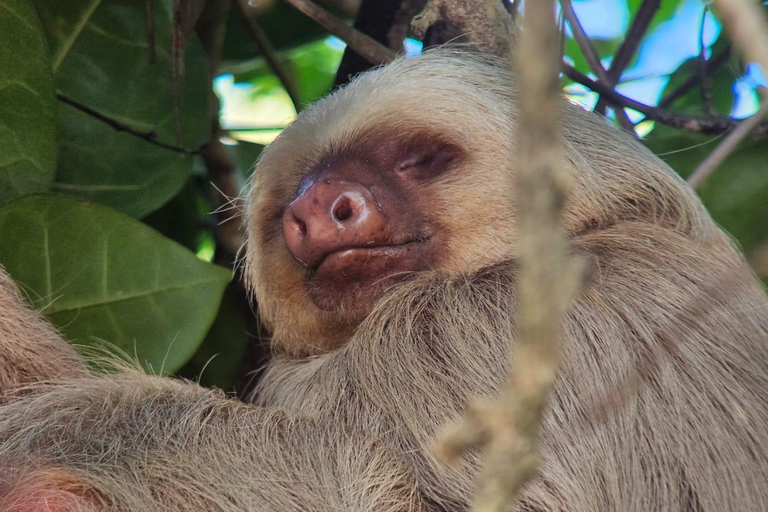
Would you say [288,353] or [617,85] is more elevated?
[617,85]

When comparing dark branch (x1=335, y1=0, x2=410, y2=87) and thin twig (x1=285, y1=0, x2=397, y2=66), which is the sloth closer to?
thin twig (x1=285, y1=0, x2=397, y2=66)

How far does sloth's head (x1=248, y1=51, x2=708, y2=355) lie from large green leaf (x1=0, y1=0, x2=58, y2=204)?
815 mm

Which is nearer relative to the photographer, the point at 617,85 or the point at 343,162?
the point at 343,162

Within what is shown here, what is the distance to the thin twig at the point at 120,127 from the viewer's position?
3053 mm

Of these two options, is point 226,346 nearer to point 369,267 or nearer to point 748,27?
point 369,267

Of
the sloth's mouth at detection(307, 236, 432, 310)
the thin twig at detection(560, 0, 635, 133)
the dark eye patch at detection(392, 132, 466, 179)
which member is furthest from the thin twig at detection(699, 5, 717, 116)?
the sloth's mouth at detection(307, 236, 432, 310)

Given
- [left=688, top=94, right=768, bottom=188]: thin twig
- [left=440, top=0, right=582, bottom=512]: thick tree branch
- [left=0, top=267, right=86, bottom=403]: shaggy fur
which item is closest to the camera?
[left=440, top=0, right=582, bottom=512]: thick tree branch

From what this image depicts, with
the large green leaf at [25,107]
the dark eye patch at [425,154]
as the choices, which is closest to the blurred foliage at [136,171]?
the large green leaf at [25,107]

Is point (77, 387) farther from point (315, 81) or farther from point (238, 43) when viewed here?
point (315, 81)

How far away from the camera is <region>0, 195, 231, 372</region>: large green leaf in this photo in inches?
109

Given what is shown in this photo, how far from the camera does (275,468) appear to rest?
2.38 m

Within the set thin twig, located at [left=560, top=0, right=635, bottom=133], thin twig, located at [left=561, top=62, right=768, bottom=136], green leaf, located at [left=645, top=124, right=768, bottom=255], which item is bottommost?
green leaf, located at [left=645, top=124, right=768, bottom=255]

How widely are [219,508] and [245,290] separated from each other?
1.58 m

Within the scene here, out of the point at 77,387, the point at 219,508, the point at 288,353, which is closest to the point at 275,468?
the point at 219,508
